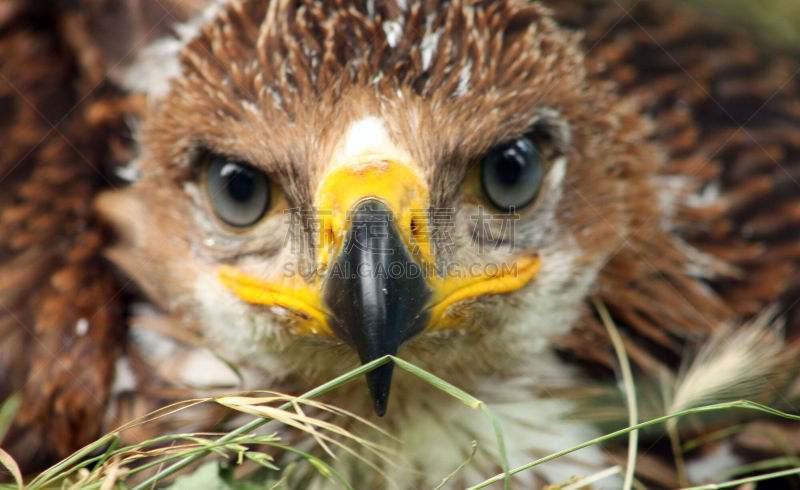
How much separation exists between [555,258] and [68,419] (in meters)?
1.50

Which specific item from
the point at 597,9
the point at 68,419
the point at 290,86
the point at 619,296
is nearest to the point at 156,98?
the point at 290,86

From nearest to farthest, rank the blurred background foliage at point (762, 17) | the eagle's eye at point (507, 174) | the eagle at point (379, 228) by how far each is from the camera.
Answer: the eagle at point (379, 228) < the eagle's eye at point (507, 174) < the blurred background foliage at point (762, 17)

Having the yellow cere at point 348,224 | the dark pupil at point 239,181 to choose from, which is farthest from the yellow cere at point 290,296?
the dark pupil at point 239,181

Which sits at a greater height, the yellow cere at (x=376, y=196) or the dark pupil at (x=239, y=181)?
the dark pupil at (x=239, y=181)

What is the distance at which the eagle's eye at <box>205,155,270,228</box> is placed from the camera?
2367 mm

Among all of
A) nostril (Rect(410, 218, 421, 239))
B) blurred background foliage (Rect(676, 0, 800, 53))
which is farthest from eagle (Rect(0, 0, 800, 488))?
blurred background foliage (Rect(676, 0, 800, 53))

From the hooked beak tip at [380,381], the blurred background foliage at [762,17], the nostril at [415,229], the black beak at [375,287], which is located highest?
the blurred background foliage at [762,17]

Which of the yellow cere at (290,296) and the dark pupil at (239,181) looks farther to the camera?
the dark pupil at (239,181)

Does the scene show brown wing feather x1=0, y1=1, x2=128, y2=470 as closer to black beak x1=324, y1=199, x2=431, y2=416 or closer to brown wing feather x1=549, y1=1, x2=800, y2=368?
black beak x1=324, y1=199, x2=431, y2=416

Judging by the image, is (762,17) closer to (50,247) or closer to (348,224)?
(348,224)

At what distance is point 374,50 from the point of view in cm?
221

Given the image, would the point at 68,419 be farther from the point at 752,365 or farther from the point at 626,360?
the point at 752,365

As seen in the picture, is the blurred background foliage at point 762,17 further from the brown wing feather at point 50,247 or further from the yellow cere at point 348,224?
the brown wing feather at point 50,247

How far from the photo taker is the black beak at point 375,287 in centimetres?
191
